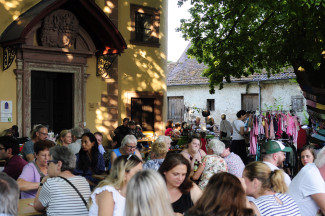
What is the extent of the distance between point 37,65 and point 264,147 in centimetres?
1014

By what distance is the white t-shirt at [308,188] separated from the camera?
17.5ft

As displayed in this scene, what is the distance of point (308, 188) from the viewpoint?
5348 mm

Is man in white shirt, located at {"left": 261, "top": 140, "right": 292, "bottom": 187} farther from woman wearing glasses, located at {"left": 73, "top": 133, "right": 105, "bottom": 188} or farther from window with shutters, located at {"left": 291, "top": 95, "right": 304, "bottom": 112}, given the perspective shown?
window with shutters, located at {"left": 291, "top": 95, "right": 304, "bottom": 112}

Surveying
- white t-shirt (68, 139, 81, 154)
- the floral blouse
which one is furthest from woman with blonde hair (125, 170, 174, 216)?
white t-shirt (68, 139, 81, 154)

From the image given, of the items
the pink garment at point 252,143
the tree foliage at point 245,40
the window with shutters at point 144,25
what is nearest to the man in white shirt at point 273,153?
the tree foliage at point 245,40

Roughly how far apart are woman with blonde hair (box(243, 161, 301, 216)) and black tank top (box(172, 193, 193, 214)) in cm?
84

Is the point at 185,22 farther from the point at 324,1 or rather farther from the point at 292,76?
the point at 292,76

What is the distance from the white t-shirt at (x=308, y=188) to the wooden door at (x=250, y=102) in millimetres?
25195

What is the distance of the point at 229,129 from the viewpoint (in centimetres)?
1842

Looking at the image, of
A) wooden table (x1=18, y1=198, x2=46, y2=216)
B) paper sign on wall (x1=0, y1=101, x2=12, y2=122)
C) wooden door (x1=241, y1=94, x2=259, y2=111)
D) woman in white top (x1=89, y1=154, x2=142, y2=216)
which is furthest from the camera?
wooden door (x1=241, y1=94, x2=259, y2=111)

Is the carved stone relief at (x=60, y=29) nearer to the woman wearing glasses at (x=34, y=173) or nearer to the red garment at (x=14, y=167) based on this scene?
the red garment at (x=14, y=167)

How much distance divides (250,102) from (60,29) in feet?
58.8

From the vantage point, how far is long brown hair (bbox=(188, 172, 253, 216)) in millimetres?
3779

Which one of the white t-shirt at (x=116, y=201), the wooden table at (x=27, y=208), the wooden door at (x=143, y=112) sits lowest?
the wooden table at (x=27, y=208)
